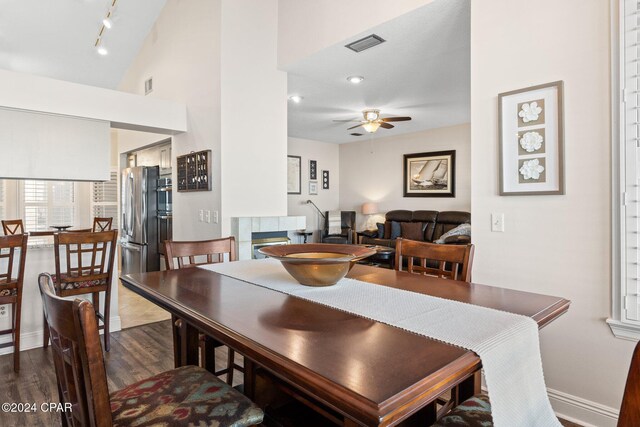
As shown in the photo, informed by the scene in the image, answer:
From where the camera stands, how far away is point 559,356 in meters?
2.06

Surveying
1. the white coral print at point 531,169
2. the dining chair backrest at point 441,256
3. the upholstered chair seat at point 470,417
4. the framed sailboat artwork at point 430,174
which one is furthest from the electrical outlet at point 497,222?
the framed sailboat artwork at point 430,174

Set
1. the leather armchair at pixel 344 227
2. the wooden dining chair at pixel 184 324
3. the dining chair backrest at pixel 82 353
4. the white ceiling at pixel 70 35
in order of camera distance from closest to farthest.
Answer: the dining chair backrest at pixel 82 353 → the wooden dining chair at pixel 184 324 → the white ceiling at pixel 70 35 → the leather armchair at pixel 344 227

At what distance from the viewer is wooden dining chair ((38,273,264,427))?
2.74 ft

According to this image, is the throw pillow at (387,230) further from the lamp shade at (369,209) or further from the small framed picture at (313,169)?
the small framed picture at (313,169)

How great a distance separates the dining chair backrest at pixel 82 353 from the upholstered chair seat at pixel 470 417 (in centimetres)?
91

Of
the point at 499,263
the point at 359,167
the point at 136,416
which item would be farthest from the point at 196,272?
the point at 359,167

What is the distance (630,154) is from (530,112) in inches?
21.4

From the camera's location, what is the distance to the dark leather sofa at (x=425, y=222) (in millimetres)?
6371

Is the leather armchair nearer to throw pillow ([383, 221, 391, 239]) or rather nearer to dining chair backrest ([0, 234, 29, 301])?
throw pillow ([383, 221, 391, 239])

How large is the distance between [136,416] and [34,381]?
1.95 m

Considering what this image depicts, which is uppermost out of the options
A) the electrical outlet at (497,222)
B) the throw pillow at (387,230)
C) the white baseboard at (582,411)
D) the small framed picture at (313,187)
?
the small framed picture at (313,187)

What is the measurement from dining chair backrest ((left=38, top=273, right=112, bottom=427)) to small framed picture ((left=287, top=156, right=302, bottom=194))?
6726 mm

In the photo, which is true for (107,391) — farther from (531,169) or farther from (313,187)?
(313,187)
